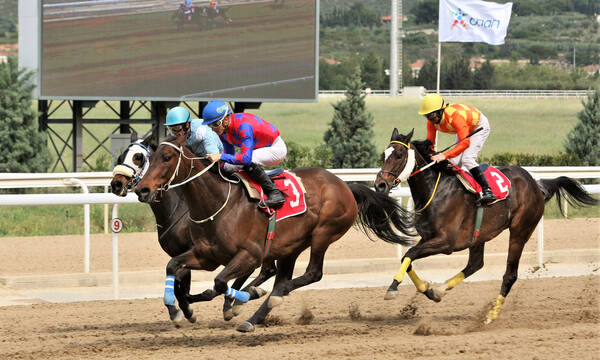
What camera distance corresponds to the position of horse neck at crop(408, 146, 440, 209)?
20.9ft

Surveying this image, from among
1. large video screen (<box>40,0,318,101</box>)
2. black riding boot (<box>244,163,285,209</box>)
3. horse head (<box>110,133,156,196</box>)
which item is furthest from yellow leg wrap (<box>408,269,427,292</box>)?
large video screen (<box>40,0,318,101</box>)

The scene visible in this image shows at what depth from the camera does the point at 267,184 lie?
18.6 ft

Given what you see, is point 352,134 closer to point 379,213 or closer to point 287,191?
point 379,213

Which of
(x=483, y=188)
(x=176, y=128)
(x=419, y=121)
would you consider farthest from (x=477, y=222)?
(x=419, y=121)

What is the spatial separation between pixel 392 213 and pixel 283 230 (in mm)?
1325

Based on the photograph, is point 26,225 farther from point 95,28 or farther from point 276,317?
point 95,28

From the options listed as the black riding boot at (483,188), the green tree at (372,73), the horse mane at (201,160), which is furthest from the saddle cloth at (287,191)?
the green tree at (372,73)

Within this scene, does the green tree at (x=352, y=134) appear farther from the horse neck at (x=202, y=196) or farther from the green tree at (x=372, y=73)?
the green tree at (x=372, y=73)

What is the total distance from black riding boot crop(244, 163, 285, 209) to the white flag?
66.3ft

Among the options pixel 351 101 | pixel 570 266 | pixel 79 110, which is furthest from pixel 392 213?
pixel 351 101

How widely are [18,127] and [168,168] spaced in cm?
1791

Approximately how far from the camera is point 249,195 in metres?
5.58

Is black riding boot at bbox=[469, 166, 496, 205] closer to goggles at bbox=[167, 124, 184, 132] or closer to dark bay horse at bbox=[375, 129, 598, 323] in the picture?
dark bay horse at bbox=[375, 129, 598, 323]

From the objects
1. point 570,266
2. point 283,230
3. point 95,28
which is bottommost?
point 570,266
